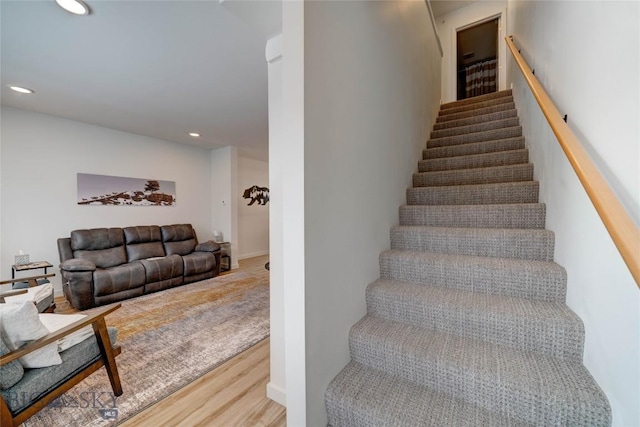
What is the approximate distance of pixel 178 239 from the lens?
481 cm

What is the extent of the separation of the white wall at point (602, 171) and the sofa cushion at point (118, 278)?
4533 mm

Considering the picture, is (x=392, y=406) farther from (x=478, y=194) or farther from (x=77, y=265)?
(x=77, y=265)

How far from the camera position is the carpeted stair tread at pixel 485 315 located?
109cm

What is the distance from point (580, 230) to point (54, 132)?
575cm

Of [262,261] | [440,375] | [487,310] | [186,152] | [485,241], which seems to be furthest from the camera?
[262,261]

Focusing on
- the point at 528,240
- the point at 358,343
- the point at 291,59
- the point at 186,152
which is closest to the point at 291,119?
the point at 291,59

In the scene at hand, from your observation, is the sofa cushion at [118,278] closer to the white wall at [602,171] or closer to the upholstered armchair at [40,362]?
the upholstered armchair at [40,362]

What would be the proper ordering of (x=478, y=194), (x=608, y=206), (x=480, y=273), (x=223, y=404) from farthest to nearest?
(x=478, y=194)
(x=223, y=404)
(x=480, y=273)
(x=608, y=206)

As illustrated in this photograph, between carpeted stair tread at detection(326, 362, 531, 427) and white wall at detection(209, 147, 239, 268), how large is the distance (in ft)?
15.3

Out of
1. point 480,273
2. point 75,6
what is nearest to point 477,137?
point 480,273

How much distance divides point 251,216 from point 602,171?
637cm

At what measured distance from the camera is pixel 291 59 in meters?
1.04

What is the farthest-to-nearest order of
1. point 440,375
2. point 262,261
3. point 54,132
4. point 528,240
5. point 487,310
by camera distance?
point 262,261
point 54,132
point 528,240
point 487,310
point 440,375

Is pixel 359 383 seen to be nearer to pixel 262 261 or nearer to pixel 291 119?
pixel 291 119
